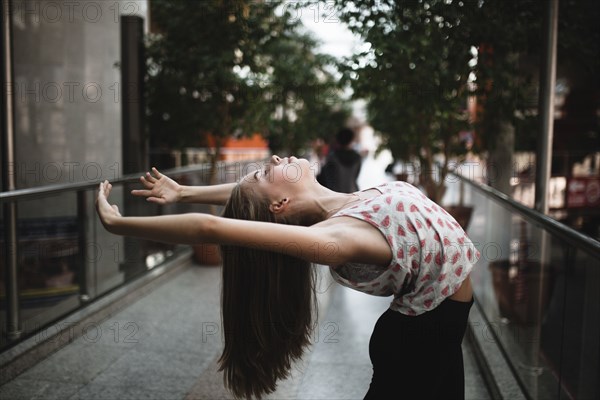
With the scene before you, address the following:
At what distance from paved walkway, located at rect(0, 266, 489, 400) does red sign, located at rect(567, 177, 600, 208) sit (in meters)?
4.18

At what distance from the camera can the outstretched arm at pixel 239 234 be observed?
4.56 feet

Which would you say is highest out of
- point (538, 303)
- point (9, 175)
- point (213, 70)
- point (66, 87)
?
point (213, 70)

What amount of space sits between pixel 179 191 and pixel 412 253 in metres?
0.91

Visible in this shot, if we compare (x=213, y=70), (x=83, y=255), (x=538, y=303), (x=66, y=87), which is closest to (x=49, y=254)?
(x=83, y=255)

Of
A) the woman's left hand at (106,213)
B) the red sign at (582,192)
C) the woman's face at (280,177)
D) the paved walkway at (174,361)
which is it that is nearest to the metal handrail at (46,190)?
the paved walkway at (174,361)

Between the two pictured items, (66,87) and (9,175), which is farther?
(66,87)

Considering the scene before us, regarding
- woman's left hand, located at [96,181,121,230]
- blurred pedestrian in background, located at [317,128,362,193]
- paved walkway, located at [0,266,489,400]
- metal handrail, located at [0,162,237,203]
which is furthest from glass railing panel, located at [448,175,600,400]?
metal handrail, located at [0,162,237,203]

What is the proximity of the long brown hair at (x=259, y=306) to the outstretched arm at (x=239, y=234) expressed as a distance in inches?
10.1

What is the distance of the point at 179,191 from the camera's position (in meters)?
2.11

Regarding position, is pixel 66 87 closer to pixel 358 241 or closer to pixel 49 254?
pixel 49 254

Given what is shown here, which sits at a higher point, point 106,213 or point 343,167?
point 106,213

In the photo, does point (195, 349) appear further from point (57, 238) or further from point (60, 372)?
point (57, 238)

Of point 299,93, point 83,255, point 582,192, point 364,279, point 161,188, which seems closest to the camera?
point 364,279

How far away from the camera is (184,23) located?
21.0 ft
